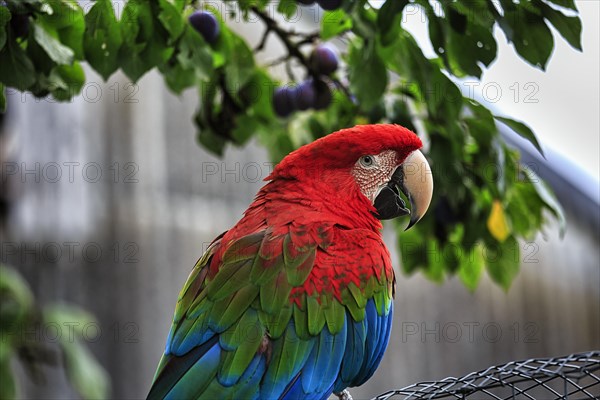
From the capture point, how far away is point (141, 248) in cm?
341

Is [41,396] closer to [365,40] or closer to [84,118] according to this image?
[84,118]

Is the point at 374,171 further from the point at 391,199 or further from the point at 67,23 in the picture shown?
the point at 67,23

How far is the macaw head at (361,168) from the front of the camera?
1.37 m

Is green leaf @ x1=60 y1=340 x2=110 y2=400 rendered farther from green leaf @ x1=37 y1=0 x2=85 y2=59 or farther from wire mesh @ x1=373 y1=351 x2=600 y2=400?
wire mesh @ x1=373 y1=351 x2=600 y2=400

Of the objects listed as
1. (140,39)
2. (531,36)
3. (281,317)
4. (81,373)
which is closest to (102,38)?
(140,39)

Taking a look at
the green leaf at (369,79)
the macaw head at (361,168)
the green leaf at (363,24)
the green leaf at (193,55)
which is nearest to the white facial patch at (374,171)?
the macaw head at (361,168)

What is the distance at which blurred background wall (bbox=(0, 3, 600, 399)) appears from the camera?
3.12 metres

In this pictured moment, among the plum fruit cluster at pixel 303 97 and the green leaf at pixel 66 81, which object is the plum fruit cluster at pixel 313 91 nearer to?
the plum fruit cluster at pixel 303 97

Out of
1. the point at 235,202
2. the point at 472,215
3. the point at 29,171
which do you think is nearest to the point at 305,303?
the point at 472,215

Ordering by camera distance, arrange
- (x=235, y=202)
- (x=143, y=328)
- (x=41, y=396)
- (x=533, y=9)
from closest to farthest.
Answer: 1. (x=533, y=9)
2. (x=41, y=396)
3. (x=143, y=328)
4. (x=235, y=202)

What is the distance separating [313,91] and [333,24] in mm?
164

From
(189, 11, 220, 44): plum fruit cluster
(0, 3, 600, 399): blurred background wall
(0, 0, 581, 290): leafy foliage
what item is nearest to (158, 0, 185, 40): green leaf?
(0, 0, 581, 290): leafy foliage

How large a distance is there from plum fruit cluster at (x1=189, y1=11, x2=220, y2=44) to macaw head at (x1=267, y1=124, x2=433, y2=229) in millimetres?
342

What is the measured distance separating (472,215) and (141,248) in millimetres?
2005
